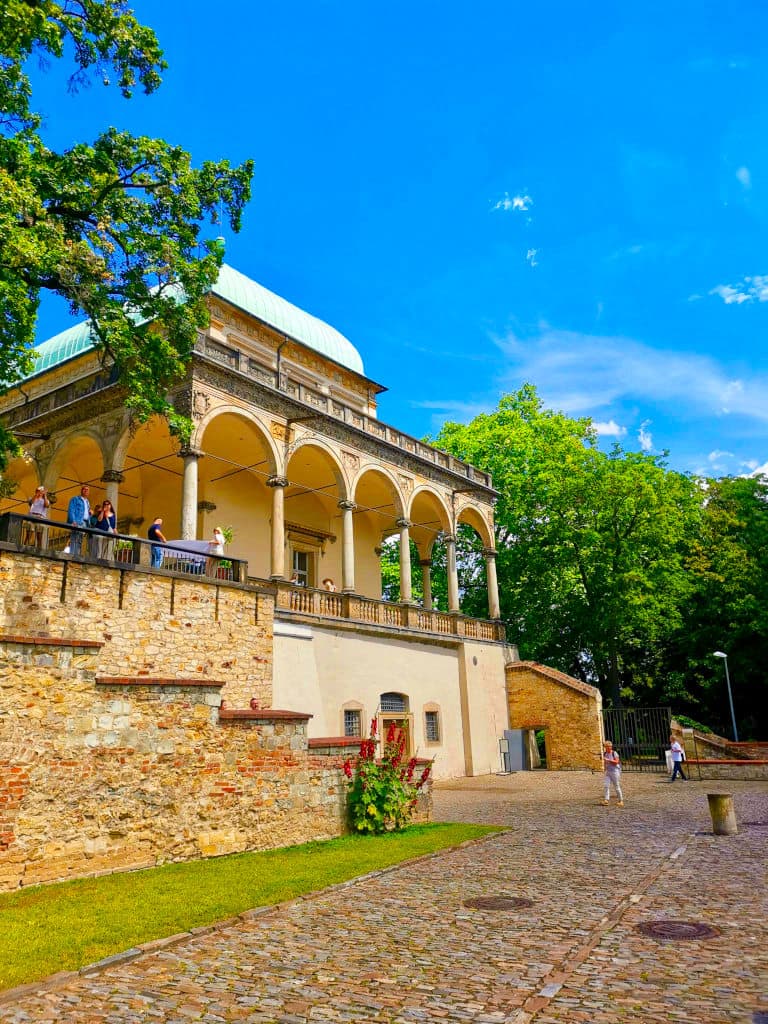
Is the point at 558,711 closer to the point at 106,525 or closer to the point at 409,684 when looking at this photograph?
the point at 409,684

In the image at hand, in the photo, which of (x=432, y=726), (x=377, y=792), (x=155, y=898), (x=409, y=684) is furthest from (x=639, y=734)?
(x=155, y=898)

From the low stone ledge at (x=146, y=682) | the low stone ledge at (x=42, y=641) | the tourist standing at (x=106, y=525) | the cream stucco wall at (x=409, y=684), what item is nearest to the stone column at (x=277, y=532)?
the cream stucco wall at (x=409, y=684)

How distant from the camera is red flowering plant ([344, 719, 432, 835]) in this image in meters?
13.0

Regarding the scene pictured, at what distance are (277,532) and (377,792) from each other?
9.40 meters

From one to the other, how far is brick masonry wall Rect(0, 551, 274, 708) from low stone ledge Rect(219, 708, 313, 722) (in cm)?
312

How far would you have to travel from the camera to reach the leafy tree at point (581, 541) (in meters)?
32.1

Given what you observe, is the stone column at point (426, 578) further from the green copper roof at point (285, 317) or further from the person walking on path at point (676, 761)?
the person walking on path at point (676, 761)

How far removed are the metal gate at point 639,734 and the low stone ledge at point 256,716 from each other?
786 inches

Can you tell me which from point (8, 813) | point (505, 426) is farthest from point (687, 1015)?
point (505, 426)

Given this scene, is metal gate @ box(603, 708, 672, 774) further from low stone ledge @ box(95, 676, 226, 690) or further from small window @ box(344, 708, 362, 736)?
low stone ledge @ box(95, 676, 226, 690)

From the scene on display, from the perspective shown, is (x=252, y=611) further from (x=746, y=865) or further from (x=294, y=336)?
(x=294, y=336)

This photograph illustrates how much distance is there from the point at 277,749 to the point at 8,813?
421 cm

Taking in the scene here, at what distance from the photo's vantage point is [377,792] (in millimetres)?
13055

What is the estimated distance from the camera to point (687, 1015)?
4777 mm
